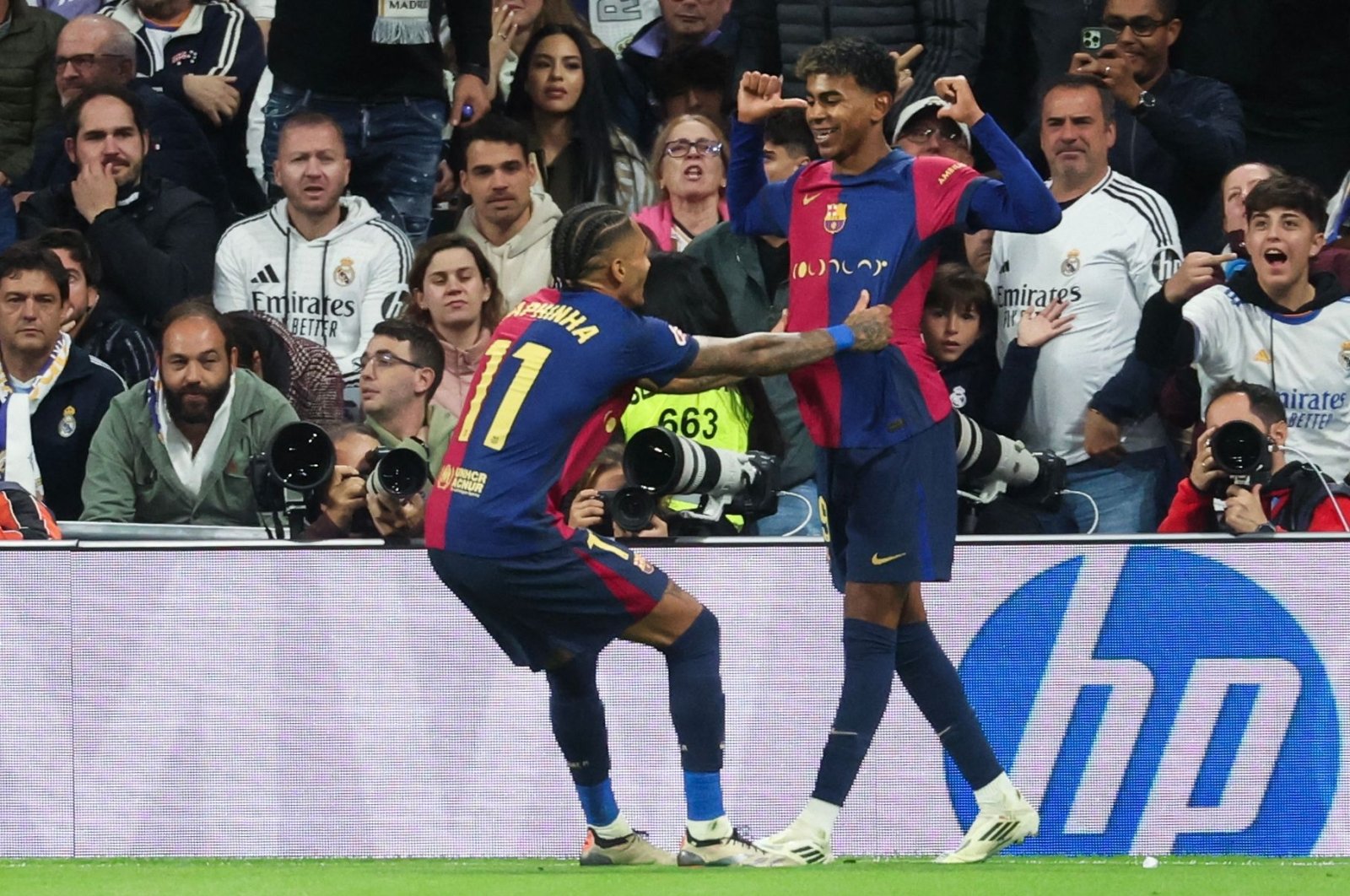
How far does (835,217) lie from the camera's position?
6457 mm

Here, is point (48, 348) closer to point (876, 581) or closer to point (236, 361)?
point (236, 361)

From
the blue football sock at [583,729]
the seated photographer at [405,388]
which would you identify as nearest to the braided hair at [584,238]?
the blue football sock at [583,729]

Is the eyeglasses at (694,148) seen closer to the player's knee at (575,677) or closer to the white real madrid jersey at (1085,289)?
the white real madrid jersey at (1085,289)

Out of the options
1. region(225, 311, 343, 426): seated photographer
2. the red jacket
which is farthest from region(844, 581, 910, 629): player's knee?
region(225, 311, 343, 426): seated photographer

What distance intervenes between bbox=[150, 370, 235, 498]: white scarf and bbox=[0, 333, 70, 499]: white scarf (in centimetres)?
52

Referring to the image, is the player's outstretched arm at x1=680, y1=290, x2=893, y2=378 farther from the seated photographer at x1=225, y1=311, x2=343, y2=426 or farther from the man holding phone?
the man holding phone

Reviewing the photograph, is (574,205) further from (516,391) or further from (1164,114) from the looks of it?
(516,391)

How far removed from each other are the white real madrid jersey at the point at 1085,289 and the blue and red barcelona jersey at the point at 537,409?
291 cm

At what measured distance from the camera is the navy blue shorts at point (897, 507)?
20.9ft

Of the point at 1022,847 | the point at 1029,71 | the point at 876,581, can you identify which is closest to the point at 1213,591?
the point at 1022,847

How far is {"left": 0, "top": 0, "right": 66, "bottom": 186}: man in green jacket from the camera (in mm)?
10695

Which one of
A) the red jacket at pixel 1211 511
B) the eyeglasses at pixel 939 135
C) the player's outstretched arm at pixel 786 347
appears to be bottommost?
the red jacket at pixel 1211 511

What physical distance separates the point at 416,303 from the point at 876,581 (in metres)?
3.44

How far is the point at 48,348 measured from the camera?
353 inches
